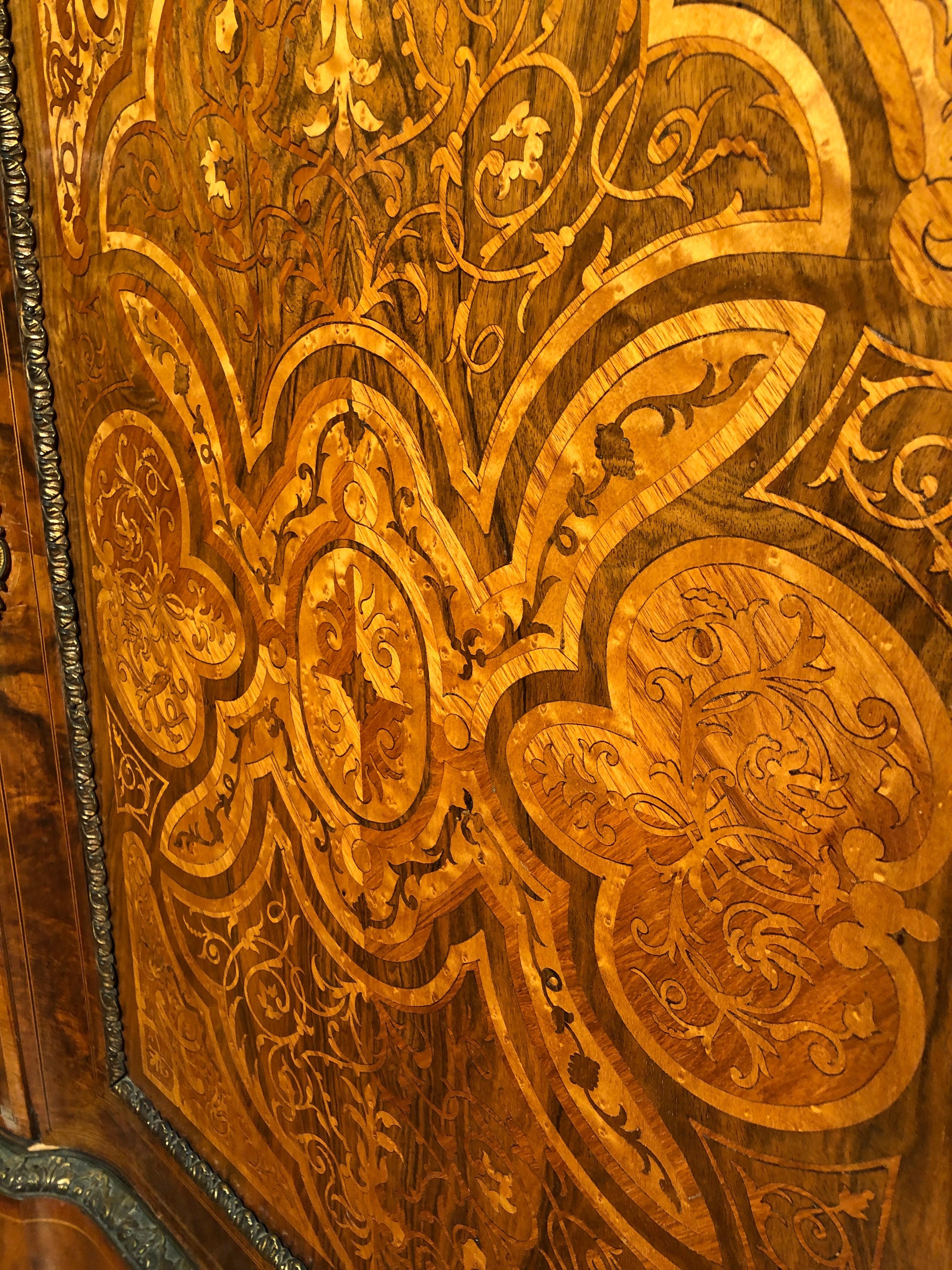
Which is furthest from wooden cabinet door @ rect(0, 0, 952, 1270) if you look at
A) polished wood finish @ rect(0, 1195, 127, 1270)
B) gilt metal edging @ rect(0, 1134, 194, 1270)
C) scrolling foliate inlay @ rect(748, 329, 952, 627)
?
polished wood finish @ rect(0, 1195, 127, 1270)

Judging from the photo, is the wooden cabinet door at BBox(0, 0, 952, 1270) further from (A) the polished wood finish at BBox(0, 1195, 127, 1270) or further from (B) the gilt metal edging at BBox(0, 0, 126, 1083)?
(A) the polished wood finish at BBox(0, 1195, 127, 1270)

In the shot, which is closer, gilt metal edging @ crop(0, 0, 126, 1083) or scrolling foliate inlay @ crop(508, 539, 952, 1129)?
scrolling foliate inlay @ crop(508, 539, 952, 1129)

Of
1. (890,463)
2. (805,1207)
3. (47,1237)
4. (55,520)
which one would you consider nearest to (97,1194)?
(47,1237)

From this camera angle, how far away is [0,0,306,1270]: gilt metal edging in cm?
98

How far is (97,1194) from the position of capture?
1.27 metres

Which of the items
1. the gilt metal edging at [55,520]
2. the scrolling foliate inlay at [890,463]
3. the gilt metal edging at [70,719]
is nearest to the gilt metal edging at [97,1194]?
the gilt metal edging at [70,719]

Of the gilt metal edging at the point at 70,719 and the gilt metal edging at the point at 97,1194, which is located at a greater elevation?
the gilt metal edging at the point at 70,719

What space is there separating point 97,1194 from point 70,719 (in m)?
0.63

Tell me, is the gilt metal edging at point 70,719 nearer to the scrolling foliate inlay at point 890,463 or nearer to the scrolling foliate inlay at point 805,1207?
the scrolling foliate inlay at point 805,1207

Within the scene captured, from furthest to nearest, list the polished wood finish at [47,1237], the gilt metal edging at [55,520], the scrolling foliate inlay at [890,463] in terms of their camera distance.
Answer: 1. the polished wood finish at [47,1237]
2. the gilt metal edging at [55,520]
3. the scrolling foliate inlay at [890,463]

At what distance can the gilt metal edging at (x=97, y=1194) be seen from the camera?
117cm

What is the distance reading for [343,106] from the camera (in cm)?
66

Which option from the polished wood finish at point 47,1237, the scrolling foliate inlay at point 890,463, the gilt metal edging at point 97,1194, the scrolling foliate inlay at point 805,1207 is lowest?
the polished wood finish at point 47,1237

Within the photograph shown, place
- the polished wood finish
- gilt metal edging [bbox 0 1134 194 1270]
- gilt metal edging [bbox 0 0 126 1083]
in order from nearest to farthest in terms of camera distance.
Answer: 1. gilt metal edging [bbox 0 0 126 1083]
2. gilt metal edging [bbox 0 1134 194 1270]
3. the polished wood finish
